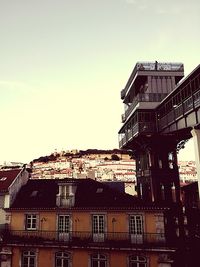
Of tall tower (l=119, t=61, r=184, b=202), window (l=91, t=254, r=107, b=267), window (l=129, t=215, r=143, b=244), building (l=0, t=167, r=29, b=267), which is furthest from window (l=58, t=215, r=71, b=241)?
tall tower (l=119, t=61, r=184, b=202)

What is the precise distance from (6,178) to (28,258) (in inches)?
333

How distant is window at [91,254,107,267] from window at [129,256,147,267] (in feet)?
7.13

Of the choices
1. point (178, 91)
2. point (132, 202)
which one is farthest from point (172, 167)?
point (178, 91)

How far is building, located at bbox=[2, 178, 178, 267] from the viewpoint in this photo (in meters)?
23.0

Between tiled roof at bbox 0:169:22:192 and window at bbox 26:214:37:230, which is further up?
tiled roof at bbox 0:169:22:192

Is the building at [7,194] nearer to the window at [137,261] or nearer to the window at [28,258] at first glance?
the window at [28,258]

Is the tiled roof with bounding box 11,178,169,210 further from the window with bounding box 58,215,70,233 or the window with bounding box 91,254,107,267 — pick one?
the window with bounding box 91,254,107,267

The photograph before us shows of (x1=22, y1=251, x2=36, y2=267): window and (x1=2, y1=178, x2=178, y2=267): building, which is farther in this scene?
(x1=22, y1=251, x2=36, y2=267): window

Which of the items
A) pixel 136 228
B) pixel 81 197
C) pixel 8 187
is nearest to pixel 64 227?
pixel 81 197

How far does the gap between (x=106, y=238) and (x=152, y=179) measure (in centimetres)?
938

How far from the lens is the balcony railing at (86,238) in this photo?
2323 cm

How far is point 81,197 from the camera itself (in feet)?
87.4

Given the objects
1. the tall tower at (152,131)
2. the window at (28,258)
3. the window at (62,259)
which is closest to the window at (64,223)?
the window at (62,259)

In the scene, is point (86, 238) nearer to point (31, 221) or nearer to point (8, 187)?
point (31, 221)
